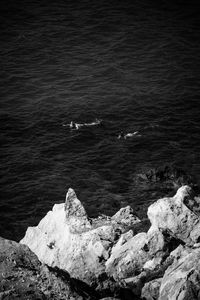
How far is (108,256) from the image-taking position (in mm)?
27625

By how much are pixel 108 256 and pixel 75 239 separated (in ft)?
8.97

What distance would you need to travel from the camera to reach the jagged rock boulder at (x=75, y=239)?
27.2 m

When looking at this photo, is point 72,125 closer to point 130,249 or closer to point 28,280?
point 130,249

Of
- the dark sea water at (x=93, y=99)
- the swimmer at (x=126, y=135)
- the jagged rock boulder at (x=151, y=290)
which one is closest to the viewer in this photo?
the jagged rock boulder at (x=151, y=290)

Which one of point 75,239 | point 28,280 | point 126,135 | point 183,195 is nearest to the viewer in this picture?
point 28,280

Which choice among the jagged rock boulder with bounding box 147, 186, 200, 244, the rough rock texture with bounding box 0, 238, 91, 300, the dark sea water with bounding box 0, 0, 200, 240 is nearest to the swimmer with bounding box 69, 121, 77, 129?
the dark sea water with bounding box 0, 0, 200, 240

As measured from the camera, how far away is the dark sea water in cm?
4931

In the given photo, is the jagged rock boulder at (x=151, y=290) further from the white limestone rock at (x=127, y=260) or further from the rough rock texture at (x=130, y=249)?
the white limestone rock at (x=127, y=260)

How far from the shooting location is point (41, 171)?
52.6 metres

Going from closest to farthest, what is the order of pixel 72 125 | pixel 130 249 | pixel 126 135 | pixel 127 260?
pixel 127 260 < pixel 130 249 < pixel 126 135 < pixel 72 125

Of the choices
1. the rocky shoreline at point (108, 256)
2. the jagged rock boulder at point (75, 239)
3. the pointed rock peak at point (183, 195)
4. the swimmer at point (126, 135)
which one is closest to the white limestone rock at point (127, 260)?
the rocky shoreline at point (108, 256)

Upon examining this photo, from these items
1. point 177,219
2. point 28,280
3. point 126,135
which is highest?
point 28,280

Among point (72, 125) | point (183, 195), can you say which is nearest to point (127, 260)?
point (183, 195)

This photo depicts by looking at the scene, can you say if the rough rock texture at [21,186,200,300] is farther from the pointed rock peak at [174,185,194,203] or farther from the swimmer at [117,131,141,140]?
the swimmer at [117,131,141,140]
